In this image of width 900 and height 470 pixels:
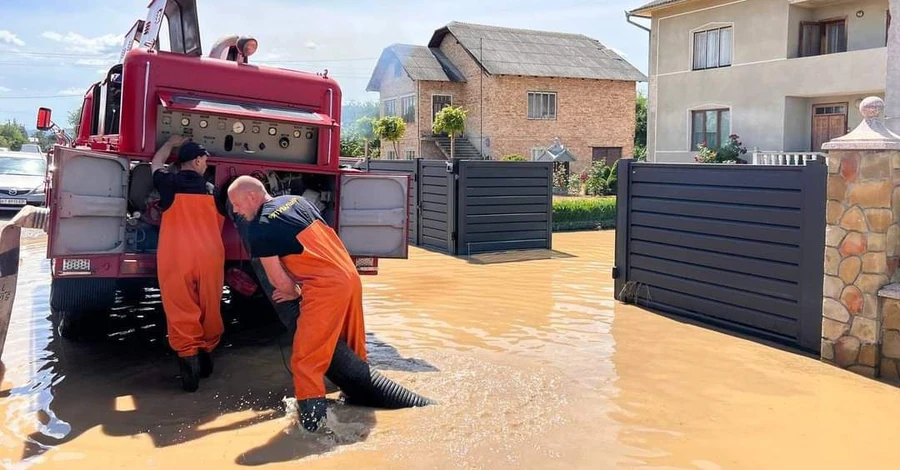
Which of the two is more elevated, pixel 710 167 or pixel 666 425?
pixel 710 167

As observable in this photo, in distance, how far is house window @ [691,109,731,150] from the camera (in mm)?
24453

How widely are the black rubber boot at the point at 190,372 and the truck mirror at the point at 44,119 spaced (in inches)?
213

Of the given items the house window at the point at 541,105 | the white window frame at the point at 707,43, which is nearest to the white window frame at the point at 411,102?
the house window at the point at 541,105

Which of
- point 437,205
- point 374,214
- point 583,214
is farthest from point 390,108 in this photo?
point 374,214

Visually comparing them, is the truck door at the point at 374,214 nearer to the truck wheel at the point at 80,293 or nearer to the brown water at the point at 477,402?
the brown water at the point at 477,402

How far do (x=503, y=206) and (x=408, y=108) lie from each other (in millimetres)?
24257

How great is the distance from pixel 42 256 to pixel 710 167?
11.0 meters

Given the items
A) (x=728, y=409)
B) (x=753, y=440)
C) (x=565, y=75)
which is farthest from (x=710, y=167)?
(x=565, y=75)

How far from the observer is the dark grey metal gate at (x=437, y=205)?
13906 mm

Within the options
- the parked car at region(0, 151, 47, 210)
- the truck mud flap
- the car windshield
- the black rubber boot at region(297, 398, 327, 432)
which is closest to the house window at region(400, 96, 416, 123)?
the parked car at region(0, 151, 47, 210)

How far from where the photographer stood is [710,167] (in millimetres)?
8250

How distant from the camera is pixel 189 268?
5.90 m

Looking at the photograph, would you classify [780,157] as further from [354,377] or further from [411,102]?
[411,102]

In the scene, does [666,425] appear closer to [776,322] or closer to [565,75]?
[776,322]
